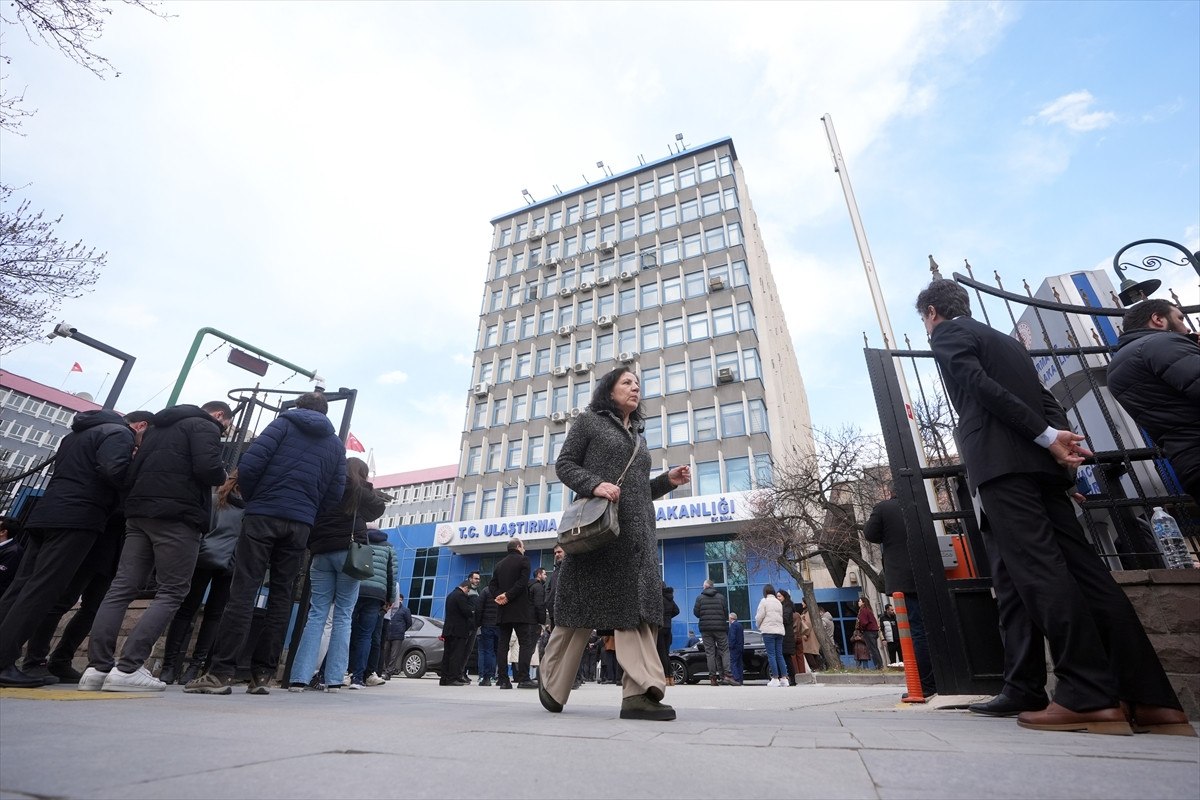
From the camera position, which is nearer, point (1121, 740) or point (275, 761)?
point (275, 761)

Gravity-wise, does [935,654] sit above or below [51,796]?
above

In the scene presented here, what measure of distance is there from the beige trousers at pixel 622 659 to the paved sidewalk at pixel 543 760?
0.52 m

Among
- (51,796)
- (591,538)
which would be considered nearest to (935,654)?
(591,538)

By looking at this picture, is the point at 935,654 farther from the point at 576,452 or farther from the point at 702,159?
the point at 702,159

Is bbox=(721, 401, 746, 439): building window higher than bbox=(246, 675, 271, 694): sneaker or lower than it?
higher

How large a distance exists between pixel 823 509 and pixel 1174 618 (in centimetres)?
1797

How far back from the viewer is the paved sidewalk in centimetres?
121

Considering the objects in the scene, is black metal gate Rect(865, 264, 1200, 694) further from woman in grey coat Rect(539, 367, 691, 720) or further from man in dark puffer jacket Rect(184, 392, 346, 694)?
man in dark puffer jacket Rect(184, 392, 346, 694)

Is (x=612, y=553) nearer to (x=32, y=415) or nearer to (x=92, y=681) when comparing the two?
(x=92, y=681)

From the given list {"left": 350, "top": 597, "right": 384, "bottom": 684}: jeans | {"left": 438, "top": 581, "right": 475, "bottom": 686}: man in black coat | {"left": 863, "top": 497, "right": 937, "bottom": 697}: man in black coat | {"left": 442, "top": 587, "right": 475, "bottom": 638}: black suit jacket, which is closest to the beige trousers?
{"left": 863, "top": 497, "right": 937, "bottom": 697}: man in black coat

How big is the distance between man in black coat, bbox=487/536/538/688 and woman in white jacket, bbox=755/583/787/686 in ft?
16.2

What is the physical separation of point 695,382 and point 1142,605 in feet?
85.4

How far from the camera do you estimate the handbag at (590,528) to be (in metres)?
2.98

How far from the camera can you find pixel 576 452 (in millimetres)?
3484
